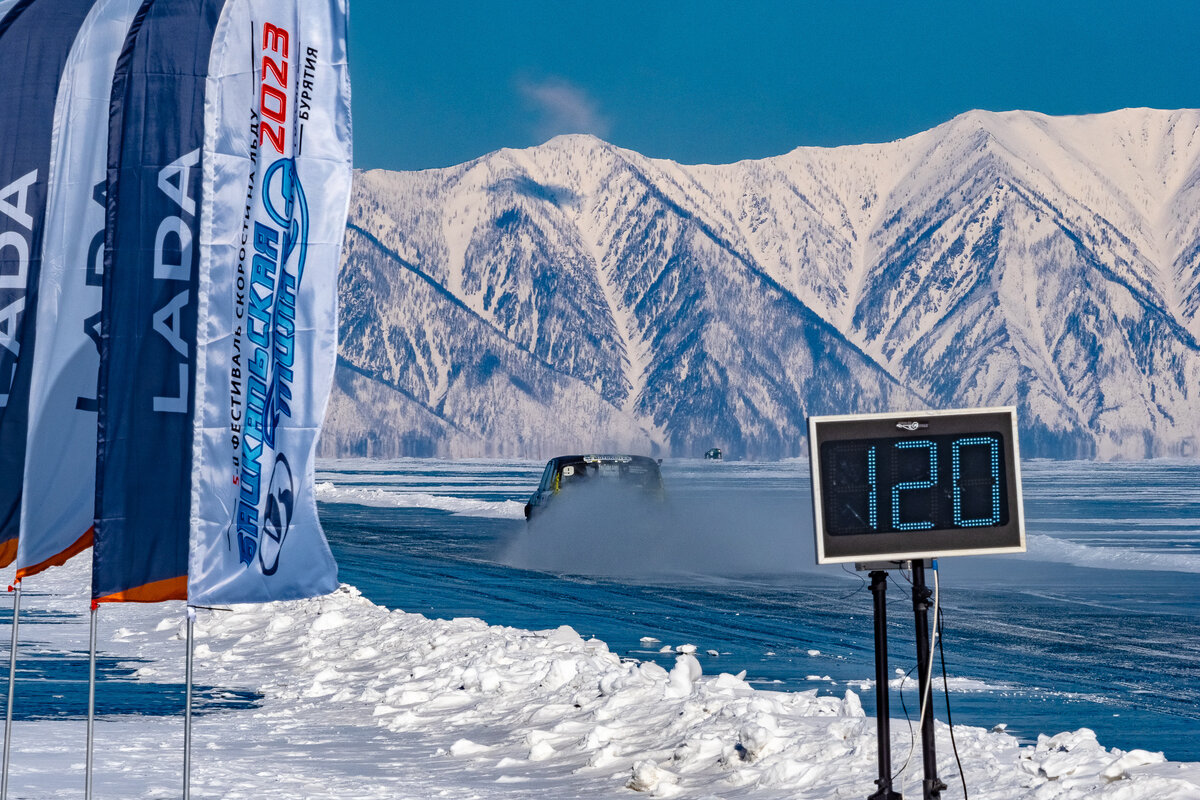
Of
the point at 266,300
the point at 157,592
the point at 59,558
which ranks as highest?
the point at 266,300

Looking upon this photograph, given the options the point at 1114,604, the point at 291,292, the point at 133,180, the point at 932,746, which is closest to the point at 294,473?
the point at 291,292

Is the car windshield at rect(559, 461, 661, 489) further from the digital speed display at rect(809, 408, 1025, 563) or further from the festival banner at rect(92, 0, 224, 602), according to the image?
the festival banner at rect(92, 0, 224, 602)

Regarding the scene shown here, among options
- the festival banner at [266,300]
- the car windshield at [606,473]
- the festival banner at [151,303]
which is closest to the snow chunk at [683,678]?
the festival banner at [266,300]

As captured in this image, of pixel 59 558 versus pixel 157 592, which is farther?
pixel 59 558

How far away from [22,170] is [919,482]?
18.5 ft

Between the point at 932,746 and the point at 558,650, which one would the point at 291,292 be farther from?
the point at 558,650

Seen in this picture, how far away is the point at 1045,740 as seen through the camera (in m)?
8.05

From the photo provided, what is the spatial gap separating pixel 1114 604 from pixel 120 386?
649 inches

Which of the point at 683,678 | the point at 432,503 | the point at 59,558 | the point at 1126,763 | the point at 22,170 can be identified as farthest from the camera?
the point at 432,503

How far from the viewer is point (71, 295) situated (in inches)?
300

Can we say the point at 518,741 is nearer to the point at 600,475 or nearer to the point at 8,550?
the point at 8,550

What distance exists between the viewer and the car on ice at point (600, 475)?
27.5 meters

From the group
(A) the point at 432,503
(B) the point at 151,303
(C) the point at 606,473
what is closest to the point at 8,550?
(B) the point at 151,303

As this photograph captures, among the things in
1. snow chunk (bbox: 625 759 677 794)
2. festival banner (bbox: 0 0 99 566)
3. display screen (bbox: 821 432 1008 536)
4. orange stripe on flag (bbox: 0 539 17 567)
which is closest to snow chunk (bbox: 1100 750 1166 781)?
display screen (bbox: 821 432 1008 536)
